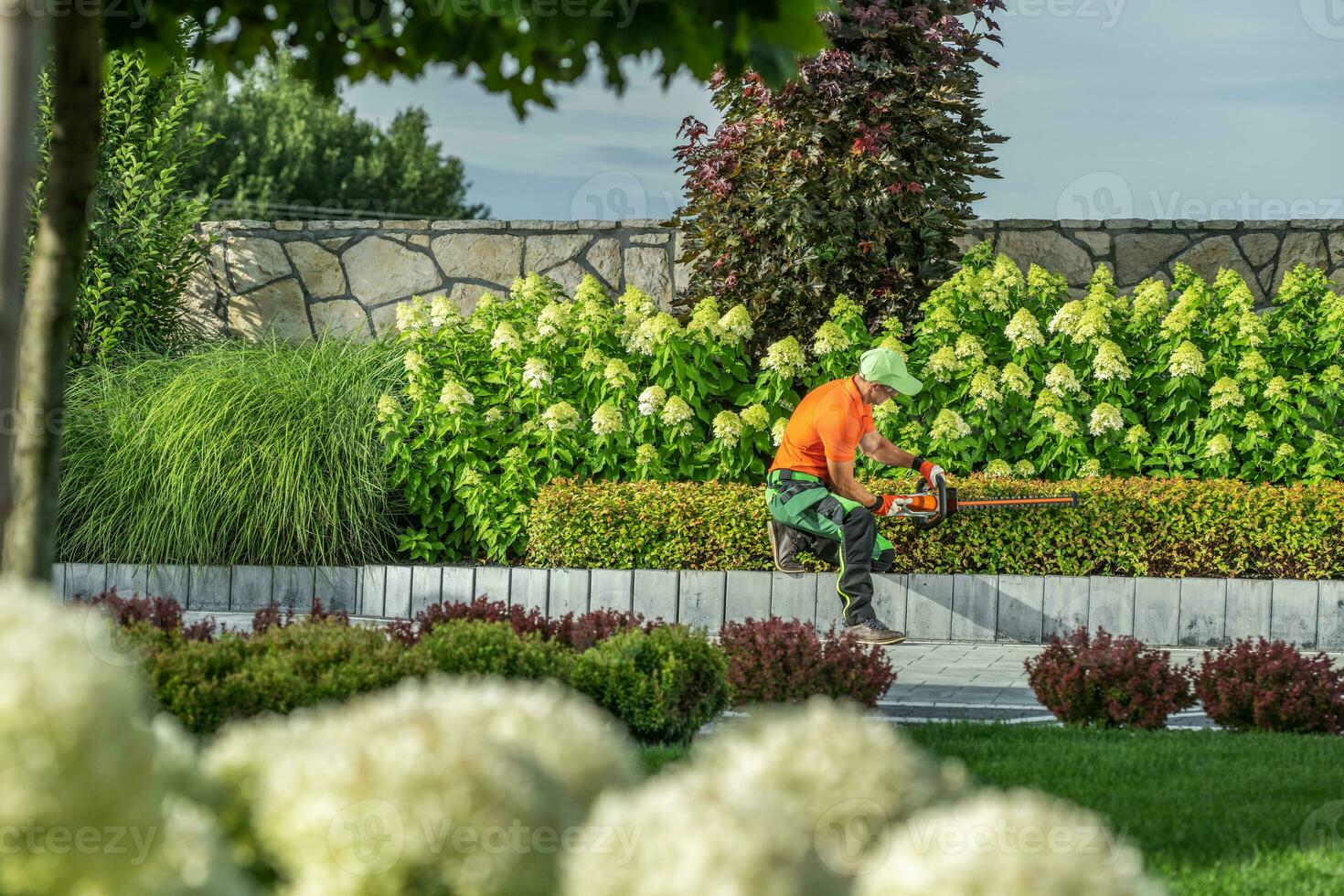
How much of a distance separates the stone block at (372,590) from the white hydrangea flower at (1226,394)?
6314mm

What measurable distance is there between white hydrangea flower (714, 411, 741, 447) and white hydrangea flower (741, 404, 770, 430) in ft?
0.24

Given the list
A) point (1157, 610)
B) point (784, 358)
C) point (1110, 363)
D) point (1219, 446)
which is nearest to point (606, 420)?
point (784, 358)

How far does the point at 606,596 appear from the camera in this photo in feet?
29.3

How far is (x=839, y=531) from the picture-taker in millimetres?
8195

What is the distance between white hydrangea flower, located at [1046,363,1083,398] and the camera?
10305 millimetres

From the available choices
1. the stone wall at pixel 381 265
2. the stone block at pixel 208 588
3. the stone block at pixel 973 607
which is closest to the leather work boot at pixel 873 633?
the stone block at pixel 973 607

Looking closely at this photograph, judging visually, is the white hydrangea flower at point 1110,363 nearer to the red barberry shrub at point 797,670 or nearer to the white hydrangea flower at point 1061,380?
the white hydrangea flower at point 1061,380

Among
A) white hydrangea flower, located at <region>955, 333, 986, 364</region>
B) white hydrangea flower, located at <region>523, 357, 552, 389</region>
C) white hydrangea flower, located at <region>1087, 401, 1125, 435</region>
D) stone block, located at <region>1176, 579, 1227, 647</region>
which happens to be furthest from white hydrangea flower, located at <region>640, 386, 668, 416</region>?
stone block, located at <region>1176, 579, 1227, 647</region>

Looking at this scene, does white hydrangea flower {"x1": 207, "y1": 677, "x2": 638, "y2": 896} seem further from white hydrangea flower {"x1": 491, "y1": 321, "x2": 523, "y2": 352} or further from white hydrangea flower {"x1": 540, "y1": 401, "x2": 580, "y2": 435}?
white hydrangea flower {"x1": 491, "y1": 321, "x2": 523, "y2": 352}

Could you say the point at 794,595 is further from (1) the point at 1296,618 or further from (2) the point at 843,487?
(1) the point at 1296,618

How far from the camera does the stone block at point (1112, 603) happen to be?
8.71m

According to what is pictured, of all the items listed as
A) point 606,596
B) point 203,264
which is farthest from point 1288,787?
point 203,264

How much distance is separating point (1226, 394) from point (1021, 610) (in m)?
2.83

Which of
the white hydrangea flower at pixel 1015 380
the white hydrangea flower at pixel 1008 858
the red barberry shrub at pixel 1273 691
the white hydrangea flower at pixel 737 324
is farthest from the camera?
the white hydrangea flower at pixel 737 324
